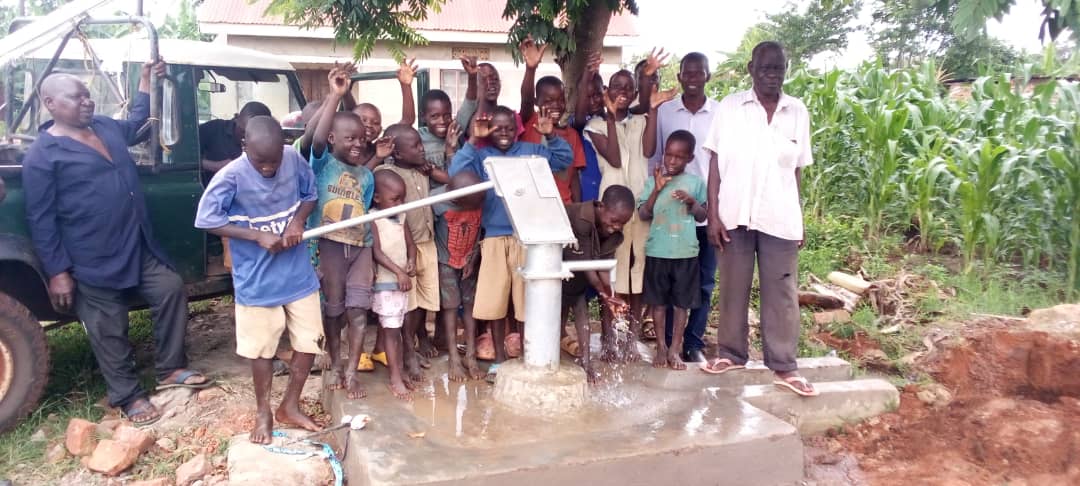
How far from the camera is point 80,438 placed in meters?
3.08

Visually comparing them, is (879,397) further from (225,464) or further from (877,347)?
(225,464)

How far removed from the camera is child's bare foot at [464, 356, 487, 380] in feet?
11.5

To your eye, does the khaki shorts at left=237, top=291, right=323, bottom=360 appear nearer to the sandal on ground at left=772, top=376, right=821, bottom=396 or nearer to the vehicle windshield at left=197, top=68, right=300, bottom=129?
the vehicle windshield at left=197, top=68, right=300, bottom=129

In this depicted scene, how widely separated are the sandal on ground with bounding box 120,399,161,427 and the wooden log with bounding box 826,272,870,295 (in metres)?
4.39

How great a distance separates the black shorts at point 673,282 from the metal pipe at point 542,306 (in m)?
0.83

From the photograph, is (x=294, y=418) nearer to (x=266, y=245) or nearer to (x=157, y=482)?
(x=157, y=482)

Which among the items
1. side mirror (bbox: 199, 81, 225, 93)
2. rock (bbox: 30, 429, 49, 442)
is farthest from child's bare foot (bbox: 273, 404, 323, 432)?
side mirror (bbox: 199, 81, 225, 93)

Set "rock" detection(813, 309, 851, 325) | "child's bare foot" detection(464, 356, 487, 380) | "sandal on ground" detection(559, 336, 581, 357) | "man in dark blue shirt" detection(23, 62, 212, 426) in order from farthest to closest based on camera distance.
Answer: "rock" detection(813, 309, 851, 325), "sandal on ground" detection(559, 336, 581, 357), "child's bare foot" detection(464, 356, 487, 380), "man in dark blue shirt" detection(23, 62, 212, 426)

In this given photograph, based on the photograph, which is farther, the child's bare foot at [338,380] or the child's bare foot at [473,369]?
the child's bare foot at [473,369]

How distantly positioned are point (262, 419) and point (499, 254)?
48.6 inches

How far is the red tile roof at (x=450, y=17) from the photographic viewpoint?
11.2 metres

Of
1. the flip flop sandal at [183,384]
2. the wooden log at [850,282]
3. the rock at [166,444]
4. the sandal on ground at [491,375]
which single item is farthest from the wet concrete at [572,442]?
the wooden log at [850,282]

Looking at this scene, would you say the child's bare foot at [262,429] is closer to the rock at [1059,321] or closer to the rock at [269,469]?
the rock at [269,469]

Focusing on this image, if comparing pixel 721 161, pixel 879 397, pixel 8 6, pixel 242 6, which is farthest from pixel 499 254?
pixel 8 6
